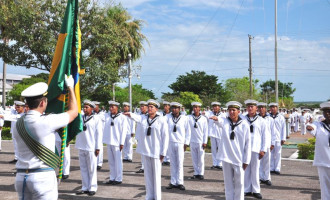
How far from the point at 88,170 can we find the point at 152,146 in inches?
79.9

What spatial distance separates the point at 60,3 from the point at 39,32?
6.68 ft

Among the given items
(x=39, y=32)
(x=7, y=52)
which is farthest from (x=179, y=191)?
(x=7, y=52)

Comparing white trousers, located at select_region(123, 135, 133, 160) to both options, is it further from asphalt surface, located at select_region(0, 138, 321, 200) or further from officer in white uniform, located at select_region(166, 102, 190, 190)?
officer in white uniform, located at select_region(166, 102, 190, 190)

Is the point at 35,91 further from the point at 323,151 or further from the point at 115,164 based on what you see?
the point at 115,164

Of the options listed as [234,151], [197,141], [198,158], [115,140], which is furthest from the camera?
[197,141]

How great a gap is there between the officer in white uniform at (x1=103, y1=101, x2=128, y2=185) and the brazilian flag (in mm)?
5054

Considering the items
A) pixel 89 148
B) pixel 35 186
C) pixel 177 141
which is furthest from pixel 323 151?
pixel 89 148

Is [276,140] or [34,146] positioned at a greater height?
[34,146]

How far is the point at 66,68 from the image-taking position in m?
5.06

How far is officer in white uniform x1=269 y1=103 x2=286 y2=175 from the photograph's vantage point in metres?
11.6

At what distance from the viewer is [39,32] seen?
18.3 meters

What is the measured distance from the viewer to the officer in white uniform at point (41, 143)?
12.6ft

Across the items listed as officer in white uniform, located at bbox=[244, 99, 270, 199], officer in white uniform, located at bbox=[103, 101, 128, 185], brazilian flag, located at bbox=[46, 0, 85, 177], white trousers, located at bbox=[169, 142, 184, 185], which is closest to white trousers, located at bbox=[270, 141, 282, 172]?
officer in white uniform, located at bbox=[244, 99, 270, 199]

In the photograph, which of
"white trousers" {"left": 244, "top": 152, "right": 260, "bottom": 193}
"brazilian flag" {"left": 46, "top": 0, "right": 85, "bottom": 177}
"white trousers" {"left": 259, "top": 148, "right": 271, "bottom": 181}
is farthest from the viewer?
"white trousers" {"left": 259, "top": 148, "right": 271, "bottom": 181}
